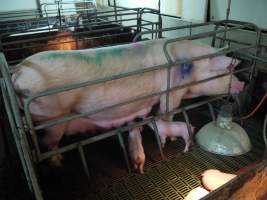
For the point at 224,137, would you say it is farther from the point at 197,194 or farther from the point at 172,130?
the point at 172,130

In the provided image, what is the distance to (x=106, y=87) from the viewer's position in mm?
A: 1803

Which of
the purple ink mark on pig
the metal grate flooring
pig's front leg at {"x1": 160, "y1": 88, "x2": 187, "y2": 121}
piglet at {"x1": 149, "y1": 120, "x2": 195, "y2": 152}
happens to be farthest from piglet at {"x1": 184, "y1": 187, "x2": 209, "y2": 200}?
the purple ink mark on pig

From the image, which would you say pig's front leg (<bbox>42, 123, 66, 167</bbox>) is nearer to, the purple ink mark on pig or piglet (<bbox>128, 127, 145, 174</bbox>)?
piglet (<bbox>128, 127, 145, 174</bbox>)

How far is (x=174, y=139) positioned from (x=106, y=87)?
→ 0.69 meters

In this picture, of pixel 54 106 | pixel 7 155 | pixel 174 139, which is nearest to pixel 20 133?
pixel 54 106

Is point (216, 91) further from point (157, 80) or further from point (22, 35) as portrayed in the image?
point (22, 35)

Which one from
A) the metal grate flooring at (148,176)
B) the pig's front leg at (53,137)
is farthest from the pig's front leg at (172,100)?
the pig's front leg at (53,137)

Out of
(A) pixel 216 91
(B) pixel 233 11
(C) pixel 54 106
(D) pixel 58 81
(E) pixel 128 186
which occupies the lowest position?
(E) pixel 128 186

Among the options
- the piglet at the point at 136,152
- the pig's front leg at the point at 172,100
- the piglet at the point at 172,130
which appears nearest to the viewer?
the piglet at the point at 136,152

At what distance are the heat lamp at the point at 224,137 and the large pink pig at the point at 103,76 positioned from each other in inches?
29.6

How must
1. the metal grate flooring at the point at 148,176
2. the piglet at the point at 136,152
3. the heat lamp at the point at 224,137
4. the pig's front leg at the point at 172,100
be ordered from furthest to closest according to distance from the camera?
the pig's front leg at the point at 172,100
the piglet at the point at 136,152
the metal grate flooring at the point at 148,176
the heat lamp at the point at 224,137

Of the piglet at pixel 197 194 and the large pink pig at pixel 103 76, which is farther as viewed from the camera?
the large pink pig at pixel 103 76

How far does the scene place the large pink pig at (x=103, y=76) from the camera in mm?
1601

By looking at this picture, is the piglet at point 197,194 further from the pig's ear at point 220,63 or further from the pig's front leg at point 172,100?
the pig's ear at point 220,63
